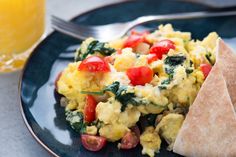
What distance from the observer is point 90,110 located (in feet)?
8.57

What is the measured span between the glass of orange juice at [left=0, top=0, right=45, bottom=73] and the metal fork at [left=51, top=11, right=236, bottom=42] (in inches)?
5.1

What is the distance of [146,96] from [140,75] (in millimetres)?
121

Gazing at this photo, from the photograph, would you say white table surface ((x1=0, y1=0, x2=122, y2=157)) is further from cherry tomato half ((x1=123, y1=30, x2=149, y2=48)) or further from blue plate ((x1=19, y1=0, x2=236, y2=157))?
cherry tomato half ((x1=123, y1=30, x2=149, y2=48))

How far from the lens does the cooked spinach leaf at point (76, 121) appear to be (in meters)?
2.59

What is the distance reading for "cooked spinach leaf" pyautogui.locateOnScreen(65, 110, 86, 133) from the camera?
2.59 metres

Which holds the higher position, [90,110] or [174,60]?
[174,60]

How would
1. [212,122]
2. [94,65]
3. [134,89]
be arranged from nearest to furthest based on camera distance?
[212,122] < [134,89] < [94,65]

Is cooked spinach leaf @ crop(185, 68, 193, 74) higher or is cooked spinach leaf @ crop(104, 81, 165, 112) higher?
cooked spinach leaf @ crop(185, 68, 193, 74)

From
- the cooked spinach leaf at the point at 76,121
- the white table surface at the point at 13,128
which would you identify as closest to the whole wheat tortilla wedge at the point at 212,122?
the cooked spinach leaf at the point at 76,121

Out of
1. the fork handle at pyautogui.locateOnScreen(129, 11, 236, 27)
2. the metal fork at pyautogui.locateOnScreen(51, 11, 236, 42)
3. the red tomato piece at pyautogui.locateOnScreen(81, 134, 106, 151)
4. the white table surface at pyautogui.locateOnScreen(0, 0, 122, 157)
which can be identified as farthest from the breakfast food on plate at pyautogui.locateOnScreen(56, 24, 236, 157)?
the fork handle at pyautogui.locateOnScreen(129, 11, 236, 27)

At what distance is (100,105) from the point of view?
8.30 ft

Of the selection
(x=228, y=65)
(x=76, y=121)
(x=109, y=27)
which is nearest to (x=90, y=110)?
(x=76, y=121)

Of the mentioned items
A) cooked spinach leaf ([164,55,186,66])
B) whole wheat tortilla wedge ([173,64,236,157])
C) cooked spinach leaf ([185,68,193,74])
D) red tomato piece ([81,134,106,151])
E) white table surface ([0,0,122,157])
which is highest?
cooked spinach leaf ([164,55,186,66])

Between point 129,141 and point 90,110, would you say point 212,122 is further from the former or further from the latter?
point 90,110
